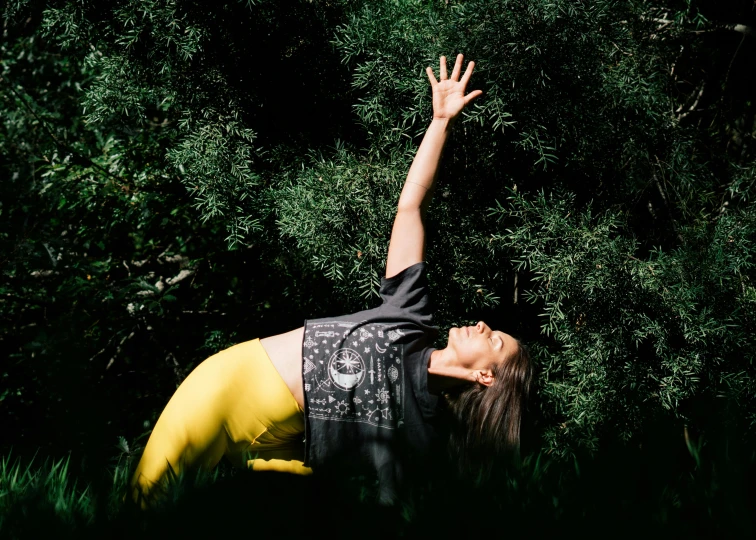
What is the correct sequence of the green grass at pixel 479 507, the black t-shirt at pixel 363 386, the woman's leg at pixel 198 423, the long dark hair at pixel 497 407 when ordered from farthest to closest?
the long dark hair at pixel 497 407, the black t-shirt at pixel 363 386, the woman's leg at pixel 198 423, the green grass at pixel 479 507

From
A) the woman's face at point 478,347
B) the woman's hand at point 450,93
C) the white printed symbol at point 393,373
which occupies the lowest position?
the white printed symbol at point 393,373

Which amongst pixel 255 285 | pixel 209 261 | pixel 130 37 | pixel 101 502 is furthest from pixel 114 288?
pixel 101 502

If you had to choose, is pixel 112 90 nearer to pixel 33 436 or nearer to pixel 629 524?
pixel 33 436

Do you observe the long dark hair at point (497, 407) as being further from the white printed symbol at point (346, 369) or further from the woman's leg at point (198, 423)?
the woman's leg at point (198, 423)

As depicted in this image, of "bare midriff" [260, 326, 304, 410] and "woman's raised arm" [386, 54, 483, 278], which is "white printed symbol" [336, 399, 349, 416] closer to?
"bare midriff" [260, 326, 304, 410]

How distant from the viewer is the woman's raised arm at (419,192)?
2.27m

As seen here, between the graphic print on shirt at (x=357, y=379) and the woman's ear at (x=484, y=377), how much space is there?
0.91ft

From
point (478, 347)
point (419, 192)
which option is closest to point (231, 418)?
point (478, 347)

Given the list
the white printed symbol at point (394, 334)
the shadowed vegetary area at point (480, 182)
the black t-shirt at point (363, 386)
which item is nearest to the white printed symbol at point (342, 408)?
the black t-shirt at point (363, 386)

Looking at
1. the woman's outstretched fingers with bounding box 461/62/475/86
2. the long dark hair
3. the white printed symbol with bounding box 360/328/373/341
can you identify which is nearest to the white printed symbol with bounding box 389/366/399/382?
the white printed symbol with bounding box 360/328/373/341

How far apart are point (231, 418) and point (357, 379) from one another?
0.44 meters

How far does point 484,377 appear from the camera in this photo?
2260mm

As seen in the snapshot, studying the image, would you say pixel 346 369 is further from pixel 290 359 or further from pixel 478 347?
pixel 478 347

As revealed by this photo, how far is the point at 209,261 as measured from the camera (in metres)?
3.77
